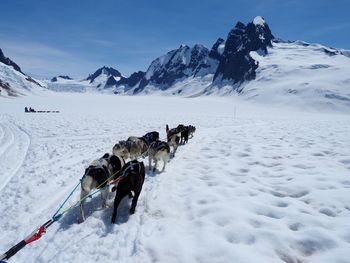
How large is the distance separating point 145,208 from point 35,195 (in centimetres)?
296

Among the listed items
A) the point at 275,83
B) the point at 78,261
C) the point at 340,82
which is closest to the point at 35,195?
the point at 78,261

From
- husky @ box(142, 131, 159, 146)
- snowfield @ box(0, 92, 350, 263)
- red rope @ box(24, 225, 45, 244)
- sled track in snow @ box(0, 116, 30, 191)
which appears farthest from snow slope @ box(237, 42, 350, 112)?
red rope @ box(24, 225, 45, 244)

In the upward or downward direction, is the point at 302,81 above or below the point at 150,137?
above

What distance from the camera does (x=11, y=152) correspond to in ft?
43.4

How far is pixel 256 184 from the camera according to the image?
853 cm

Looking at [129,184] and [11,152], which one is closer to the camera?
[129,184]

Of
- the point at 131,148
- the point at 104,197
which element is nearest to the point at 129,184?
the point at 104,197

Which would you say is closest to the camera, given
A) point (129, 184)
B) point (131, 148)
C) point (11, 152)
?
point (129, 184)

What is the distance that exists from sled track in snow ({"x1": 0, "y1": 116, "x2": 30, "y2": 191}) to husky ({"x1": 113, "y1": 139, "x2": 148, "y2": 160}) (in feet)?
10.7

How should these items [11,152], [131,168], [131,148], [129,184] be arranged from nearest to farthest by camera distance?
[129,184] → [131,168] → [131,148] → [11,152]

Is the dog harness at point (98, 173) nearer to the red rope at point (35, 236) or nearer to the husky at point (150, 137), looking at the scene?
the red rope at point (35, 236)

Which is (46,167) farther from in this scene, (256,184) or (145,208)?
(256,184)

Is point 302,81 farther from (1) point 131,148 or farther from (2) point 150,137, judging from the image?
(1) point 131,148

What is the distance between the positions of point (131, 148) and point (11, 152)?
545 centimetres
